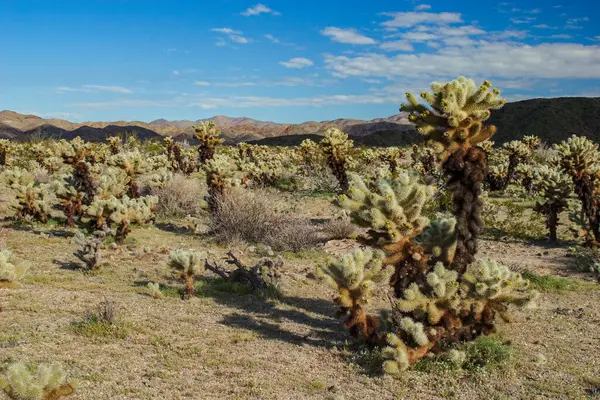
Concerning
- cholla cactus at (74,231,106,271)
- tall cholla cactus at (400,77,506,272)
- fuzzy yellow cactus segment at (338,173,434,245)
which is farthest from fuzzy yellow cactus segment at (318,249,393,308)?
cholla cactus at (74,231,106,271)

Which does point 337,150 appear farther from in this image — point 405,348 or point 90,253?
point 405,348

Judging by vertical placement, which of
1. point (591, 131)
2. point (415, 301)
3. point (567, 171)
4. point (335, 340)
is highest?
point (591, 131)

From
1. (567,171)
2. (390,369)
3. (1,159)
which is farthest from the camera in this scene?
(1,159)

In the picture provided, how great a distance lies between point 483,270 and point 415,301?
3.14 ft

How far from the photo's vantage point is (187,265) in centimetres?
835

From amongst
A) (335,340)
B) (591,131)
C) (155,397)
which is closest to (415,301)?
(335,340)

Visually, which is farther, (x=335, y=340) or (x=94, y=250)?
(x=94, y=250)

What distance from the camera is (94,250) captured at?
9.77 metres

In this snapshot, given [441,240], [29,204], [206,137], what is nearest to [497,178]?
[206,137]

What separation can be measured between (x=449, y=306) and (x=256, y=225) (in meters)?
8.16

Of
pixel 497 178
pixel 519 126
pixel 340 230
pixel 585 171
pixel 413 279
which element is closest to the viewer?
pixel 413 279

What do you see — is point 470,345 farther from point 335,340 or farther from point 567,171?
point 567,171

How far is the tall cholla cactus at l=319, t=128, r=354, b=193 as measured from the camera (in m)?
18.1

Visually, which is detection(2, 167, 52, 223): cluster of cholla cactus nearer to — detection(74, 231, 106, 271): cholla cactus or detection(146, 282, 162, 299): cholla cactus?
detection(74, 231, 106, 271): cholla cactus
